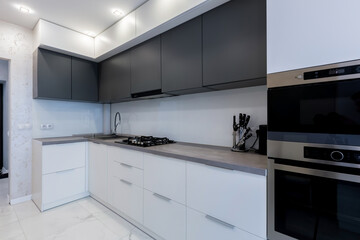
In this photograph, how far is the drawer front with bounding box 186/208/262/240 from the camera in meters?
1.17

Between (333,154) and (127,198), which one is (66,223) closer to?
(127,198)

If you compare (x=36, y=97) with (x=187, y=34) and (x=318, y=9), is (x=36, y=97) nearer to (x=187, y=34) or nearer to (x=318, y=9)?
(x=187, y=34)

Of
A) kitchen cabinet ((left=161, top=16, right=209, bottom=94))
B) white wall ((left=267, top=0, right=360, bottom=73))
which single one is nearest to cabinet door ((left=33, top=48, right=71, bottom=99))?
kitchen cabinet ((left=161, top=16, right=209, bottom=94))

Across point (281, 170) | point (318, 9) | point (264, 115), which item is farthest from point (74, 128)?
point (318, 9)

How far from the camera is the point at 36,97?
8.65 feet

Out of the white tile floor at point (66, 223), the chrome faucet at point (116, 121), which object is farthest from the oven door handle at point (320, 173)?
the chrome faucet at point (116, 121)

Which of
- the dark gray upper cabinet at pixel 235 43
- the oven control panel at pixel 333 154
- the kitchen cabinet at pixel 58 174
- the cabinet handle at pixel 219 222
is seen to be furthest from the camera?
the kitchen cabinet at pixel 58 174

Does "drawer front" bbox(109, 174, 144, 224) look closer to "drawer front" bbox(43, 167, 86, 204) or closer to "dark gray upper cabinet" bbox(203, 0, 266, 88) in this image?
"drawer front" bbox(43, 167, 86, 204)

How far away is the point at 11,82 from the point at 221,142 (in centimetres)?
312

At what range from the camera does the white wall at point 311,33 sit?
2.73 ft

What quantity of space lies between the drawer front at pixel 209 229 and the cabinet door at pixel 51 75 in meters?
2.64

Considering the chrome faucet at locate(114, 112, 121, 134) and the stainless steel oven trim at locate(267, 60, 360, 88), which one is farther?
the chrome faucet at locate(114, 112, 121, 134)

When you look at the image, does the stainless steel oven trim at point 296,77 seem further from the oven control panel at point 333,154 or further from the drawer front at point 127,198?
the drawer front at point 127,198

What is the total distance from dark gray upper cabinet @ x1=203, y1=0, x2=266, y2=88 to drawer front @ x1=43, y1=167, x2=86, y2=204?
237 cm
